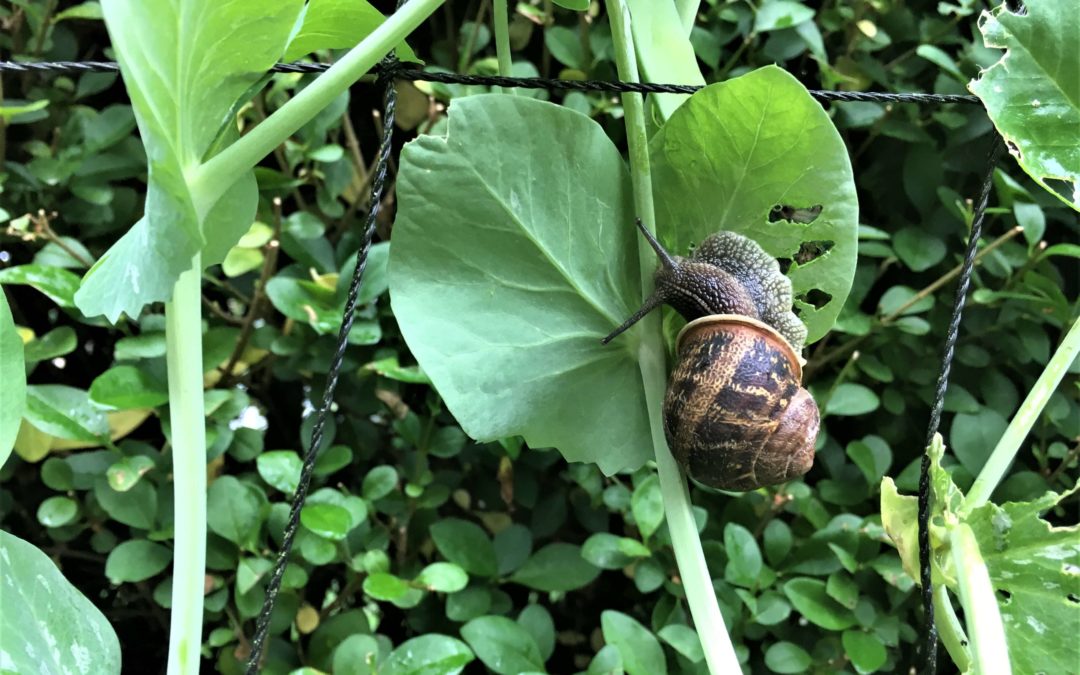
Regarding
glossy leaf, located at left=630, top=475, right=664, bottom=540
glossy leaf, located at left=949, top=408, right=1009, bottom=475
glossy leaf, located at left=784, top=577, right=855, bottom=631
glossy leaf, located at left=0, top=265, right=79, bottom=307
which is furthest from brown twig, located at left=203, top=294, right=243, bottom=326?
glossy leaf, located at left=949, top=408, right=1009, bottom=475

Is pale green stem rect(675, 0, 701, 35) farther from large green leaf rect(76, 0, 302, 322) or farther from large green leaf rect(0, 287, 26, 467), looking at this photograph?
large green leaf rect(0, 287, 26, 467)

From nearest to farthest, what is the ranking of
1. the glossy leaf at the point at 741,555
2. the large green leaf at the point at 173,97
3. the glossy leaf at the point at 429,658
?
the large green leaf at the point at 173,97 < the glossy leaf at the point at 429,658 < the glossy leaf at the point at 741,555

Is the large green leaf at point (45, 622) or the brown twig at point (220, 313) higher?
the large green leaf at point (45, 622)

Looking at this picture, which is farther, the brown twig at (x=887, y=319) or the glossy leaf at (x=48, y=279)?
the brown twig at (x=887, y=319)

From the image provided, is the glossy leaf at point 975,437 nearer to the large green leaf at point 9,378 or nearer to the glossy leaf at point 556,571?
the glossy leaf at point 556,571

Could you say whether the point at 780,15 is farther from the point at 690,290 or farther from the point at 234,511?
the point at 234,511

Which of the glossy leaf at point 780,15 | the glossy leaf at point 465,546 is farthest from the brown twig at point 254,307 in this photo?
the glossy leaf at point 780,15

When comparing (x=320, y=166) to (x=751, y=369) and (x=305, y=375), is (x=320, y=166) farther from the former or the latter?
(x=751, y=369)
